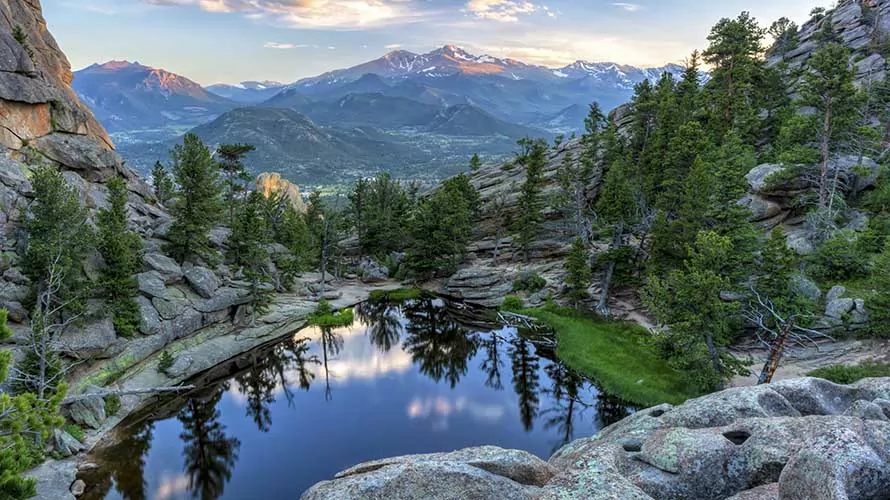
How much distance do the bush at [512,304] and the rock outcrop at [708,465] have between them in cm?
4626

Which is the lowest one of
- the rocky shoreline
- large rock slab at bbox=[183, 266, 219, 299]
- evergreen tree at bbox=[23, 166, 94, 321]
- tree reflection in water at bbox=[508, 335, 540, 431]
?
tree reflection in water at bbox=[508, 335, 540, 431]

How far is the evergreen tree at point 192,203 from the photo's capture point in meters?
53.9

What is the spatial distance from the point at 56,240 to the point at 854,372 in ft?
193

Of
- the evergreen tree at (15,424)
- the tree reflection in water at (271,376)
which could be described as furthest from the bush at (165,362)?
the evergreen tree at (15,424)

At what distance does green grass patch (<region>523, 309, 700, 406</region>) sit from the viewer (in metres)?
38.8

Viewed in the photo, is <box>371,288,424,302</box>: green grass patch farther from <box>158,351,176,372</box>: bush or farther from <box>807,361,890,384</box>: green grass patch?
<box>807,361,890,384</box>: green grass patch

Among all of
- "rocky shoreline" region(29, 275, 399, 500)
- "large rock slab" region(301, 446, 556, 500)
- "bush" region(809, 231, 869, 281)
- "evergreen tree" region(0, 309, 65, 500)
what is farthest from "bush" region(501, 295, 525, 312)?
"evergreen tree" region(0, 309, 65, 500)

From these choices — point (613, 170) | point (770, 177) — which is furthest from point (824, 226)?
point (613, 170)

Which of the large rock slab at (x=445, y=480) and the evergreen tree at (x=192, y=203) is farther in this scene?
the evergreen tree at (x=192, y=203)

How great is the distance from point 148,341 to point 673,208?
55.8m

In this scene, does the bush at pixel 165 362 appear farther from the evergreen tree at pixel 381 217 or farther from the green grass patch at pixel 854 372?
the green grass patch at pixel 854 372

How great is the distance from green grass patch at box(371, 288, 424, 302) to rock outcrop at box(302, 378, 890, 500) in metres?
58.1

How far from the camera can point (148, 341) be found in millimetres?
43312

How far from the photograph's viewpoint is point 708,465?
12125 millimetres
